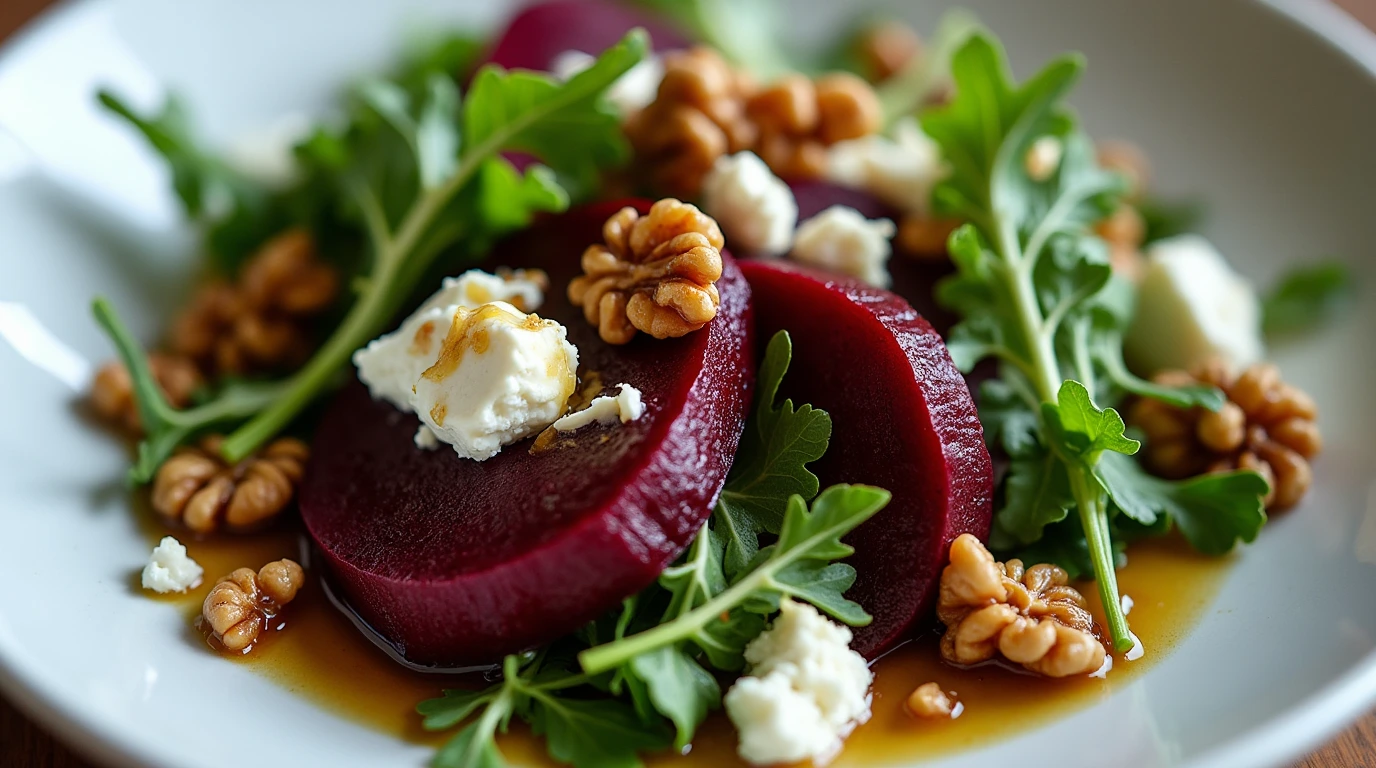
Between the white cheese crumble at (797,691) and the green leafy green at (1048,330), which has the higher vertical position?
the green leafy green at (1048,330)

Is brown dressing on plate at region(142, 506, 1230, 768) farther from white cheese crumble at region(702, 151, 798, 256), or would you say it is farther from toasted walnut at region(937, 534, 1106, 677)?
white cheese crumble at region(702, 151, 798, 256)

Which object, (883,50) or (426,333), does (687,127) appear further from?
(883,50)

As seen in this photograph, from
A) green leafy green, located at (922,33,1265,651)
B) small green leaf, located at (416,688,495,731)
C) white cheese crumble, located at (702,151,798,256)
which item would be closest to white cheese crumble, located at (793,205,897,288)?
white cheese crumble, located at (702,151,798,256)

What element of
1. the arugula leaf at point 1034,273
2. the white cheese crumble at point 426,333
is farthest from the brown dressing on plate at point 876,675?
the white cheese crumble at point 426,333

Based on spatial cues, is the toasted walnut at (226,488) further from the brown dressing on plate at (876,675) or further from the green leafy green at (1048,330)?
the green leafy green at (1048,330)

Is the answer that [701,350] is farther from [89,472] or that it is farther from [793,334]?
[89,472]

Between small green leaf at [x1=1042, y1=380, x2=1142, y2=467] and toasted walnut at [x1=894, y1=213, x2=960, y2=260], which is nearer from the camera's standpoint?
small green leaf at [x1=1042, y1=380, x2=1142, y2=467]

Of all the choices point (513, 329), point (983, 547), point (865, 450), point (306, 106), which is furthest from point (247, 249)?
point (983, 547)
